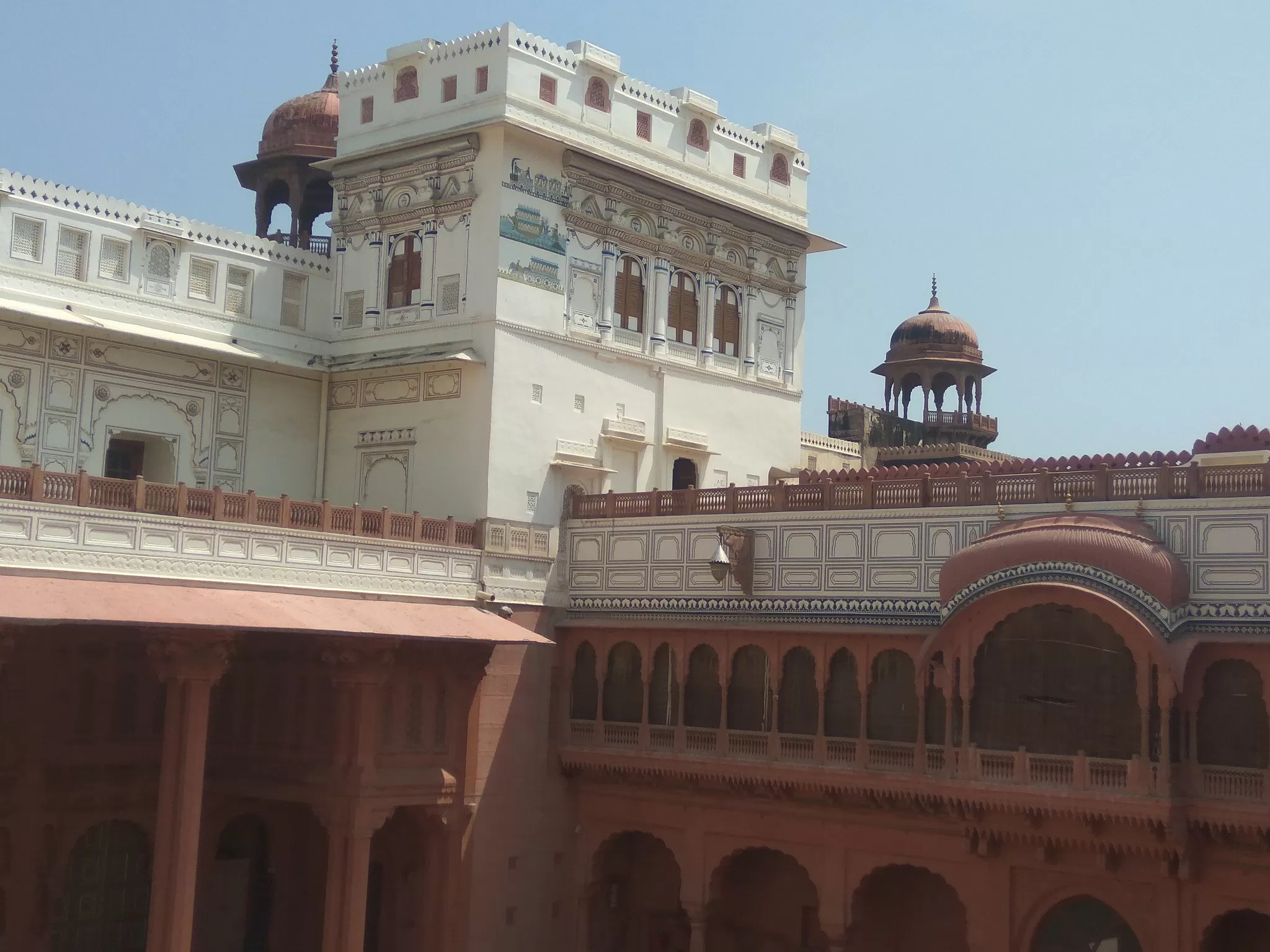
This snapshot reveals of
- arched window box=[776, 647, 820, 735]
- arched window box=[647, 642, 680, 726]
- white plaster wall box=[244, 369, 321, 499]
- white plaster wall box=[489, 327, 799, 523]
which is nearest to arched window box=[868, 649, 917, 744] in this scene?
arched window box=[776, 647, 820, 735]

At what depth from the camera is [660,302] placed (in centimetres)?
2730

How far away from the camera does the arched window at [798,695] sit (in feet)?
71.7

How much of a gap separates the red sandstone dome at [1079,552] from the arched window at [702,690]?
14.0 feet

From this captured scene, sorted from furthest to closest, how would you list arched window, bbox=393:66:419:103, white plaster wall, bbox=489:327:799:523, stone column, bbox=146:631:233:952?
arched window, bbox=393:66:419:103 < white plaster wall, bbox=489:327:799:523 < stone column, bbox=146:631:233:952

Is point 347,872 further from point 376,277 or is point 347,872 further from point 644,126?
point 644,126

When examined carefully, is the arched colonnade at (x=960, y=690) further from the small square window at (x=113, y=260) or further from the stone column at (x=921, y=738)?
the small square window at (x=113, y=260)

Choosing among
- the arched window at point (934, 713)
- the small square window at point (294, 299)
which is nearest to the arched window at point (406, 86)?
the small square window at point (294, 299)

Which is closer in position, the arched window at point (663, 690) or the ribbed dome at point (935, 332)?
the arched window at point (663, 690)

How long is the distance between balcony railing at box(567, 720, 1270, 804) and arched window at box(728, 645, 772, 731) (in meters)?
0.20

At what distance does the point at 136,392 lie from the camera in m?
23.8

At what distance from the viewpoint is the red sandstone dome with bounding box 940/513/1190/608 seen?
1816 cm

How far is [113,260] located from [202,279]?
5.30 ft

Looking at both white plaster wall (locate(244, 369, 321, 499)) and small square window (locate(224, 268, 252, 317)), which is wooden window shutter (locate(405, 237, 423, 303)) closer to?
white plaster wall (locate(244, 369, 321, 499))

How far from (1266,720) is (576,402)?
12.1 metres
